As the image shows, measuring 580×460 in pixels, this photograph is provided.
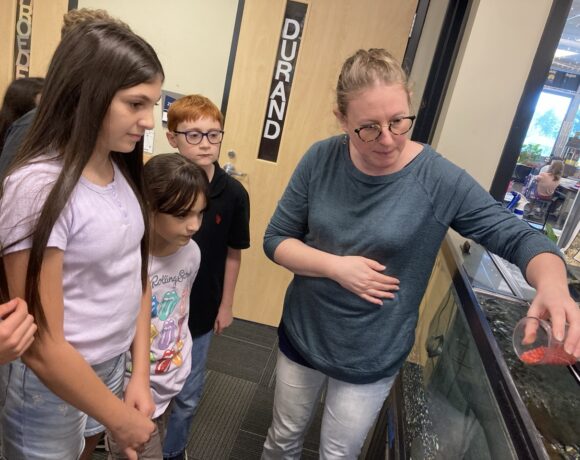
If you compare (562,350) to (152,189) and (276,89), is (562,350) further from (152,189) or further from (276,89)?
(276,89)

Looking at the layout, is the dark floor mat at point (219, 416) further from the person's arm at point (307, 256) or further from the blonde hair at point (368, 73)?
the blonde hair at point (368, 73)

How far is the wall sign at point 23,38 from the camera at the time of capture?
255 cm

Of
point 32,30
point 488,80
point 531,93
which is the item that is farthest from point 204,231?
point 32,30

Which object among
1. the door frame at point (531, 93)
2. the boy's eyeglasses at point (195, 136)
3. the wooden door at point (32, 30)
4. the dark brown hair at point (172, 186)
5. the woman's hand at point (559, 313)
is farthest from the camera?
the wooden door at point (32, 30)

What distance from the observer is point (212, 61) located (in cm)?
264

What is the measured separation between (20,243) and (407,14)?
91.2 inches

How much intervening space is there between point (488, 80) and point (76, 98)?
4.93 ft

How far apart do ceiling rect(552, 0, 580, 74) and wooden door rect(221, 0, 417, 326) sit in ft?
2.67

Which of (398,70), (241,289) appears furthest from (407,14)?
(241,289)

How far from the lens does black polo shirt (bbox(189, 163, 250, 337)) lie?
57.8 inches

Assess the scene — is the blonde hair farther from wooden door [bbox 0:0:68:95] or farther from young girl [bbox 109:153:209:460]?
wooden door [bbox 0:0:68:95]

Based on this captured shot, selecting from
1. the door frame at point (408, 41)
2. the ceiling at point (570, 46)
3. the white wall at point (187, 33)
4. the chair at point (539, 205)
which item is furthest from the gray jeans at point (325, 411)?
the white wall at point (187, 33)

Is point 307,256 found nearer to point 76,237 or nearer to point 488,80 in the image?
point 76,237

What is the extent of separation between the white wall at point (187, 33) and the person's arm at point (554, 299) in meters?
2.18
